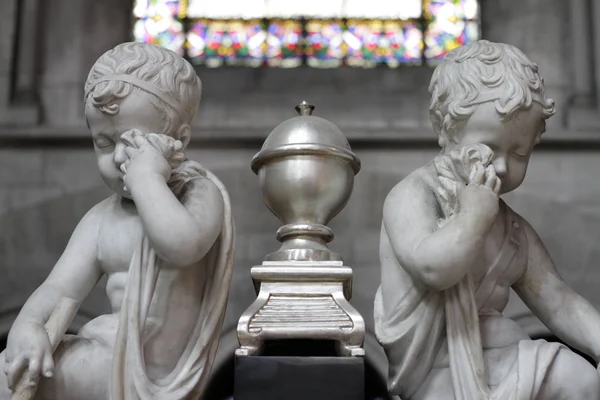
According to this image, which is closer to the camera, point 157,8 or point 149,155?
point 149,155

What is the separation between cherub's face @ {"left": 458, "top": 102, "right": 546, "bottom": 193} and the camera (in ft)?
8.09

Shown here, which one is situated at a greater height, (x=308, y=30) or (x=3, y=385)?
(x=308, y=30)

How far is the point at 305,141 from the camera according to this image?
271 cm

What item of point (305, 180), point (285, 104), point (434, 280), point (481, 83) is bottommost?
point (434, 280)

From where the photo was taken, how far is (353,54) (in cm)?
654

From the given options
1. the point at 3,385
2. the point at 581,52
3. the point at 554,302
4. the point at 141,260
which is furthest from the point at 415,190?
the point at 581,52

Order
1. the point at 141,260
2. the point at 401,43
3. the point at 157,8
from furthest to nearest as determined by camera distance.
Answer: the point at 157,8 → the point at 401,43 → the point at 141,260

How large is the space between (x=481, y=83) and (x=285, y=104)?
3780 millimetres

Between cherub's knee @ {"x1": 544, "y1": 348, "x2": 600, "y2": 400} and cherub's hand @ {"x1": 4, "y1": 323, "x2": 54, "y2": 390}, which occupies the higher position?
cherub's hand @ {"x1": 4, "y1": 323, "x2": 54, "y2": 390}

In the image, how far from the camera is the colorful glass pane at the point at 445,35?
21.4 ft

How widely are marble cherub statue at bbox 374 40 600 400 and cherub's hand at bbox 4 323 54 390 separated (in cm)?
81

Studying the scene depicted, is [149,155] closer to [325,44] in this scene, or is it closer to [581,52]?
[325,44]

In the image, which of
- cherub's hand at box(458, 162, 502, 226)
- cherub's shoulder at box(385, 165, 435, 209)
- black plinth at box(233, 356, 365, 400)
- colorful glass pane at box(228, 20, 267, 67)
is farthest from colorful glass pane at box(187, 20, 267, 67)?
black plinth at box(233, 356, 365, 400)

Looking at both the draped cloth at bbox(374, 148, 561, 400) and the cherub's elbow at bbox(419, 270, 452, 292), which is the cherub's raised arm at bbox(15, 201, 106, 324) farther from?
the cherub's elbow at bbox(419, 270, 452, 292)
